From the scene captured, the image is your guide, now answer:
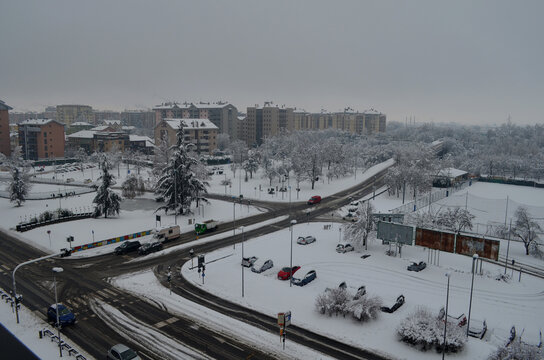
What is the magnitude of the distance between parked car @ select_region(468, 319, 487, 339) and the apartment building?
10403 cm

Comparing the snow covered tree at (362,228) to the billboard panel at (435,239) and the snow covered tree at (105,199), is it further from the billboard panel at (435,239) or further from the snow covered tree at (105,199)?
the snow covered tree at (105,199)

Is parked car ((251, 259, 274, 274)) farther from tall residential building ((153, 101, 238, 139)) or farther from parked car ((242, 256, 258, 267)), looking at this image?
tall residential building ((153, 101, 238, 139))

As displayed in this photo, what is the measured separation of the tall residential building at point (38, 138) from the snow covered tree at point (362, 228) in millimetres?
112131

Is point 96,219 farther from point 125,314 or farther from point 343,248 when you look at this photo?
point 343,248

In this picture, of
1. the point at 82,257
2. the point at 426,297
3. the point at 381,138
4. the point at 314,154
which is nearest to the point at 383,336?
the point at 426,297

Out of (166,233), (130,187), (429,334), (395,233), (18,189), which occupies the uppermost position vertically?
(18,189)

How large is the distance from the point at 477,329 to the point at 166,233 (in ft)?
106

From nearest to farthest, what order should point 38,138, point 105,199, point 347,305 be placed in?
point 347,305 → point 105,199 → point 38,138

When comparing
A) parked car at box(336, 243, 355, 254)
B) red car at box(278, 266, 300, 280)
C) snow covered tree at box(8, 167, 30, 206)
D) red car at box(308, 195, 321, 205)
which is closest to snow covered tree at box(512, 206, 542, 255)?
parked car at box(336, 243, 355, 254)

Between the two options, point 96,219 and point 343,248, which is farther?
point 96,219

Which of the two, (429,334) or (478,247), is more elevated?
(478,247)

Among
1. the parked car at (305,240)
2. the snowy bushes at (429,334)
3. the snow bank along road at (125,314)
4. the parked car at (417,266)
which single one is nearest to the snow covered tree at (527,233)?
the parked car at (417,266)

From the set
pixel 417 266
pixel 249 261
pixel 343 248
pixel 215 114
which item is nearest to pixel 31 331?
pixel 249 261

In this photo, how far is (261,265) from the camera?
36656 mm
